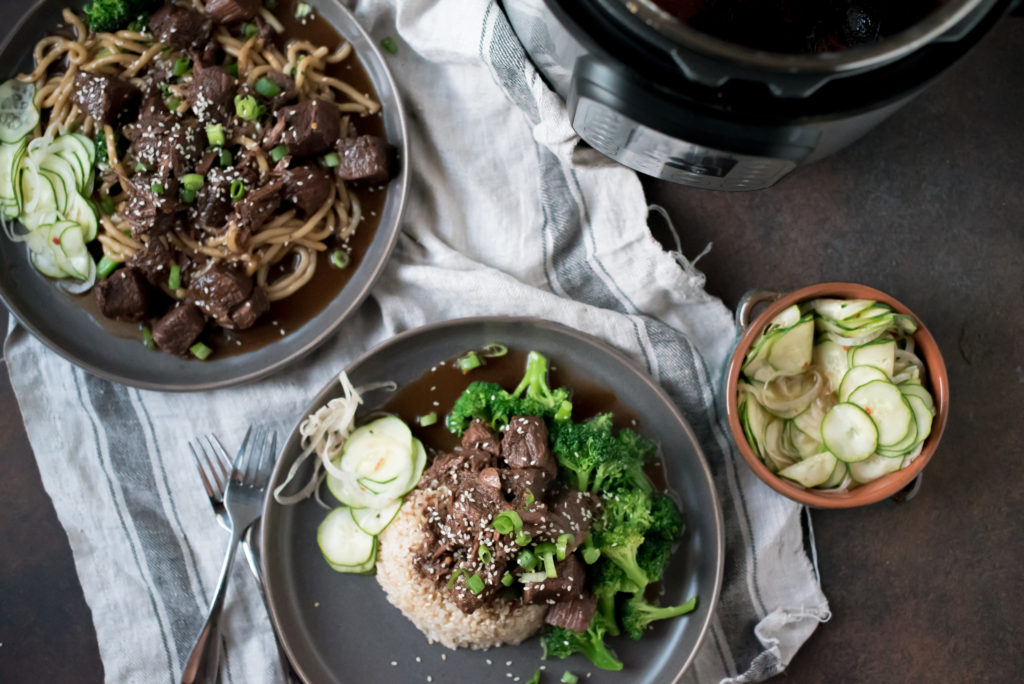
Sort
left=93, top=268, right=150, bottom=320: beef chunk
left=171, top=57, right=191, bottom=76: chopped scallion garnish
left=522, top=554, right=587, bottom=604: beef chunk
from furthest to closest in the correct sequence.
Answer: left=171, top=57, right=191, bottom=76: chopped scallion garnish
left=93, top=268, right=150, bottom=320: beef chunk
left=522, top=554, right=587, bottom=604: beef chunk

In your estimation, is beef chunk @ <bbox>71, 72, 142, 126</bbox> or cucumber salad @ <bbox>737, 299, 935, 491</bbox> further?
beef chunk @ <bbox>71, 72, 142, 126</bbox>

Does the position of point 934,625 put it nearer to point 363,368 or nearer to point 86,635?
point 363,368

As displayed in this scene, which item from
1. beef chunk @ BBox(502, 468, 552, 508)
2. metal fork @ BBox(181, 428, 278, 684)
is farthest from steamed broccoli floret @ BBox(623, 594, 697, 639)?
metal fork @ BBox(181, 428, 278, 684)

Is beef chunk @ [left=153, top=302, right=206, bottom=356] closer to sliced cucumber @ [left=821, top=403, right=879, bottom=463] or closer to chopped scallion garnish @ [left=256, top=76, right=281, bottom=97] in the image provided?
chopped scallion garnish @ [left=256, top=76, right=281, bottom=97]

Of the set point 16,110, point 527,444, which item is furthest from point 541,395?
point 16,110

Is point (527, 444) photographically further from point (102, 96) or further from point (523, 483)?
point (102, 96)

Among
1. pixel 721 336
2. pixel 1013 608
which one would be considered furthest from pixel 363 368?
pixel 1013 608
